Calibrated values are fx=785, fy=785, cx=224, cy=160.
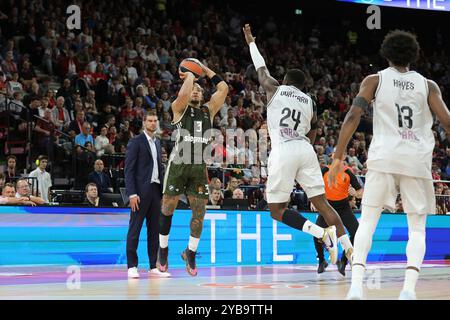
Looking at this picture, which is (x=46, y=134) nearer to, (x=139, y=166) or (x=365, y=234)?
(x=139, y=166)

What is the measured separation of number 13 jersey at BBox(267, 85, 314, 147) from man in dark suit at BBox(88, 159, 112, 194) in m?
6.47

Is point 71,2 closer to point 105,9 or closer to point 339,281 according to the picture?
point 105,9

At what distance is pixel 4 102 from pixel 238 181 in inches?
204

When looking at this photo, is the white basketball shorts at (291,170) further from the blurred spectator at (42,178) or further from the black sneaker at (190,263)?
the blurred spectator at (42,178)

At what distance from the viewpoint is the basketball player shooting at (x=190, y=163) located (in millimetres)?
9562

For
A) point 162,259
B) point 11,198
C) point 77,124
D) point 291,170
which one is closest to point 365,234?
point 291,170

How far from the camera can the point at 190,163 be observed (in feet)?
31.4

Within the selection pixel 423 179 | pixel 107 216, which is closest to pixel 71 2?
pixel 107 216

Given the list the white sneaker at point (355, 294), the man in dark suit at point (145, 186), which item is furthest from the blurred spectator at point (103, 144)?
the white sneaker at point (355, 294)

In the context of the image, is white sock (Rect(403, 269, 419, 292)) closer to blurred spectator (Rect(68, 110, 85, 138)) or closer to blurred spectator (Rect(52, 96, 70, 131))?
blurred spectator (Rect(68, 110, 85, 138))

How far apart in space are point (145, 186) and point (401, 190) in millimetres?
4735

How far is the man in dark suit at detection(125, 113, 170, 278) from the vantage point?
33.4ft

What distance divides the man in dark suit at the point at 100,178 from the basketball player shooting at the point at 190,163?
5.24 metres
